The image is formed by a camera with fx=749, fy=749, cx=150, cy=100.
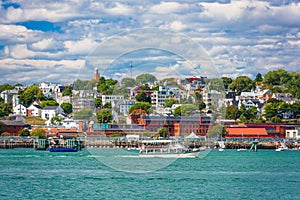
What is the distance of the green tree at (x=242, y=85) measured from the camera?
124 meters

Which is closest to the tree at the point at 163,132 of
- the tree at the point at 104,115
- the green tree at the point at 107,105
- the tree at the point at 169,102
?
the tree at the point at 169,102

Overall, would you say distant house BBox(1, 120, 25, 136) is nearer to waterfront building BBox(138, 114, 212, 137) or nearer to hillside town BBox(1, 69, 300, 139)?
hillside town BBox(1, 69, 300, 139)

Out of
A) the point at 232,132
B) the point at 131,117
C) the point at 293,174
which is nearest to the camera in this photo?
the point at 293,174

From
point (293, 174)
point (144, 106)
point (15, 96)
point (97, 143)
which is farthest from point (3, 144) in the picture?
point (15, 96)

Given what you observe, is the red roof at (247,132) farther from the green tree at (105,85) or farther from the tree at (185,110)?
the tree at (185,110)

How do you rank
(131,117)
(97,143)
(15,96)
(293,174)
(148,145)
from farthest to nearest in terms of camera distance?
(15,96) < (97,143) < (131,117) < (148,145) < (293,174)

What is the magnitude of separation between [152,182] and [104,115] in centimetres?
3378

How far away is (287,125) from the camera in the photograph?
275ft

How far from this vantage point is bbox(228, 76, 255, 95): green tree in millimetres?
123500

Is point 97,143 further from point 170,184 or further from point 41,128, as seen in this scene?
point 170,184

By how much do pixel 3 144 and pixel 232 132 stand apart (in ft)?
80.4

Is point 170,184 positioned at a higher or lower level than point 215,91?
lower

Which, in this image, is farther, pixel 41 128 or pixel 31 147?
pixel 41 128

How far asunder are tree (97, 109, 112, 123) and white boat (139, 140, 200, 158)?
13.0 metres
